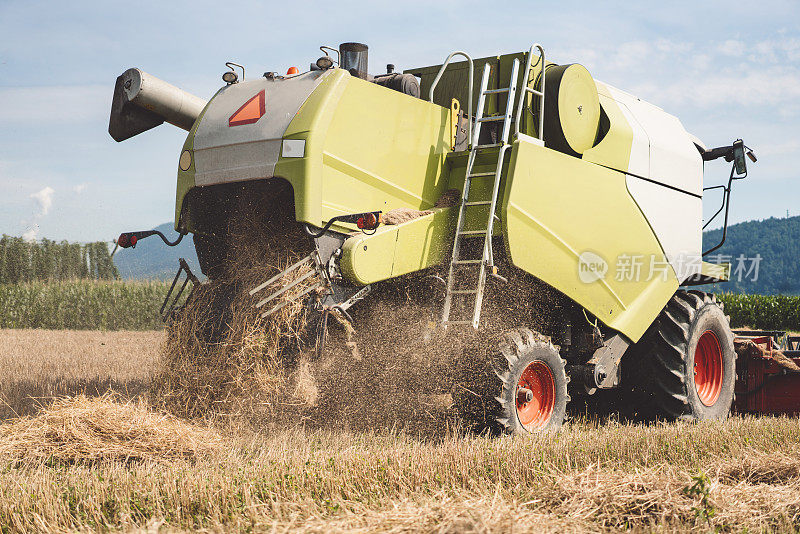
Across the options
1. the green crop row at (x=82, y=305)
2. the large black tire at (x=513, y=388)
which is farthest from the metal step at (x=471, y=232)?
the green crop row at (x=82, y=305)

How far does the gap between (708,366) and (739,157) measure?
7.00ft

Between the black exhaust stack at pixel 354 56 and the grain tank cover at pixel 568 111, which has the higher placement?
the black exhaust stack at pixel 354 56

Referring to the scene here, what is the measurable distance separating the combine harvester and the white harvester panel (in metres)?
0.03

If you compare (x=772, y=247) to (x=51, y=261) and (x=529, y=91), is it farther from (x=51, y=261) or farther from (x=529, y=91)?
(x=529, y=91)

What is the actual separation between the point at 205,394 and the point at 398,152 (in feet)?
6.92

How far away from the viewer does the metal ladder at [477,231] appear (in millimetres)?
5352

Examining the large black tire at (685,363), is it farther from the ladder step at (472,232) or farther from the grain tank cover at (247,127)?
the grain tank cover at (247,127)

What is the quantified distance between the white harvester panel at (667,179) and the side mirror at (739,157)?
43 cm

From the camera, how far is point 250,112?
5570 millimetres

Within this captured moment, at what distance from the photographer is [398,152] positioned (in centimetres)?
557

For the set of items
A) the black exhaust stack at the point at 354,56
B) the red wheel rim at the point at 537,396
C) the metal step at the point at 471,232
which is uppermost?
the black exhaust stack at the point at 354,56

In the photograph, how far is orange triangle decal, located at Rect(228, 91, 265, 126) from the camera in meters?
5.53

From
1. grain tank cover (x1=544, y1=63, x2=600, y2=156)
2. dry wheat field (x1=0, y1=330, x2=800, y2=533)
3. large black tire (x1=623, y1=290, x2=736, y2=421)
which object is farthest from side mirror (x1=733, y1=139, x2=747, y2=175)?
dry wheat field (x1=0, y1=330, x2=800, y2=533)

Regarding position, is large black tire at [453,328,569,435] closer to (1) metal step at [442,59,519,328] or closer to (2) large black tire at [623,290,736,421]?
(1) metal step at [442,59,519,328]
